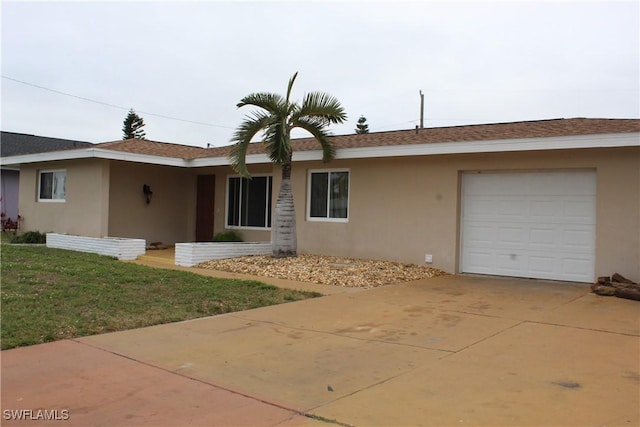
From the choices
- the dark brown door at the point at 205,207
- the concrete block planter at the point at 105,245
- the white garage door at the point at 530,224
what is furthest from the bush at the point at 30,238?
the white garage door at the point at 530,224

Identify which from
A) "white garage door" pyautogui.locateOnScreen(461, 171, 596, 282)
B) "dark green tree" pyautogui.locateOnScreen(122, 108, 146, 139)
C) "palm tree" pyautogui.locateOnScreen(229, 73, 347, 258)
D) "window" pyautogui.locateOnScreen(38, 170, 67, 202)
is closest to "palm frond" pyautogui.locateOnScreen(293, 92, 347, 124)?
"palm tree" pyautogui.locateOnScreen(229, 73, 347, 258)

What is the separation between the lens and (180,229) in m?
18.9

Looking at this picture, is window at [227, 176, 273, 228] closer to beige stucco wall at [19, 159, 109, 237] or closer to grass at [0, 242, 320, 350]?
beige stucco wall at [19, 159, 109, 237]

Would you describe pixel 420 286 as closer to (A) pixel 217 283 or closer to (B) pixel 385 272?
(B) pixel 385 272

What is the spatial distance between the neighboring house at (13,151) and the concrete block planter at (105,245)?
7661 millimetres

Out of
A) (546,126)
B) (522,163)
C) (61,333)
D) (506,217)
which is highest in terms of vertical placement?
(546,126)

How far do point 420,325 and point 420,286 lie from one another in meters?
3.51

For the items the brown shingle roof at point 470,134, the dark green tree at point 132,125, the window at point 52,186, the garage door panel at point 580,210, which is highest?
the dark green tree at point 132,125

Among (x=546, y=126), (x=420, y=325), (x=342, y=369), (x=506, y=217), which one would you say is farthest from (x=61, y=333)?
(x=546, y=126)

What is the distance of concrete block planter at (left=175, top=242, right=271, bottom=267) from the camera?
13.3m

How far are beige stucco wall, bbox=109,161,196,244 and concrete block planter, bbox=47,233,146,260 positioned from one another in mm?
1291

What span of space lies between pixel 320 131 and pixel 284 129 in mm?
1002

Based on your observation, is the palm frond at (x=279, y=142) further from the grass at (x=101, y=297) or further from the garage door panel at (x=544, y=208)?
the garage door panel at (x=544, y=208)

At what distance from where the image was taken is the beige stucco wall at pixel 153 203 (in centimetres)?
1700
